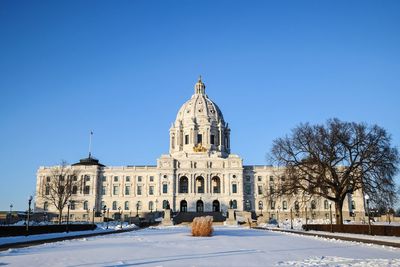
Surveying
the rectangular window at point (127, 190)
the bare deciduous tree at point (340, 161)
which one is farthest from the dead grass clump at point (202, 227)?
the rectangular window at point (127, 190)

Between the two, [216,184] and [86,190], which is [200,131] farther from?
[86,190]

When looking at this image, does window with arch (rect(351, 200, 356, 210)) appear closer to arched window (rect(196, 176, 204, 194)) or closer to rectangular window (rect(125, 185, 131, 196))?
arched window (rect(196, 176, 204, 194))

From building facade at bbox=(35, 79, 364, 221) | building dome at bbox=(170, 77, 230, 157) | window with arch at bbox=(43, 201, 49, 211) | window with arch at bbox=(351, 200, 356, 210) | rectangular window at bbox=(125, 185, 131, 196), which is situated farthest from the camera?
building dome at bbox=(170, 77, 230, 157)

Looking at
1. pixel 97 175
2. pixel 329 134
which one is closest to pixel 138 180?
pixel 97 175

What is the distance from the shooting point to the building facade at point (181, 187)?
10919cm

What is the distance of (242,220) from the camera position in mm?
82812

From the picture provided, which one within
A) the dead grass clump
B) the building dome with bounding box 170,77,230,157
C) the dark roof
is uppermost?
the building dome with bounding box 170,77,230,157

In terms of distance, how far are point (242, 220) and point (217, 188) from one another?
31441mm

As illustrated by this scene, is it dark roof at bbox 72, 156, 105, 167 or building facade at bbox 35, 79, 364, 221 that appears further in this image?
dark roof at bbox 72, 156, 105, 167

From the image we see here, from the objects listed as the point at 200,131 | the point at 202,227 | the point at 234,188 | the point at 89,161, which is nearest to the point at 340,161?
the point at 202,227

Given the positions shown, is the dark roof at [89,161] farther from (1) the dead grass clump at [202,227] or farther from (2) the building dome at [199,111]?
(1) the dead grass clump at [202,227]

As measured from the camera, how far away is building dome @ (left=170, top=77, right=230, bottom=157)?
123 m

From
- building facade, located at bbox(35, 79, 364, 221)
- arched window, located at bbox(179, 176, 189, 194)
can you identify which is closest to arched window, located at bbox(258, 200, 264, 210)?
building facade, located at bbox(35, 79, 364, 221)

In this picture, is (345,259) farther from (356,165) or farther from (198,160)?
(198,160)
